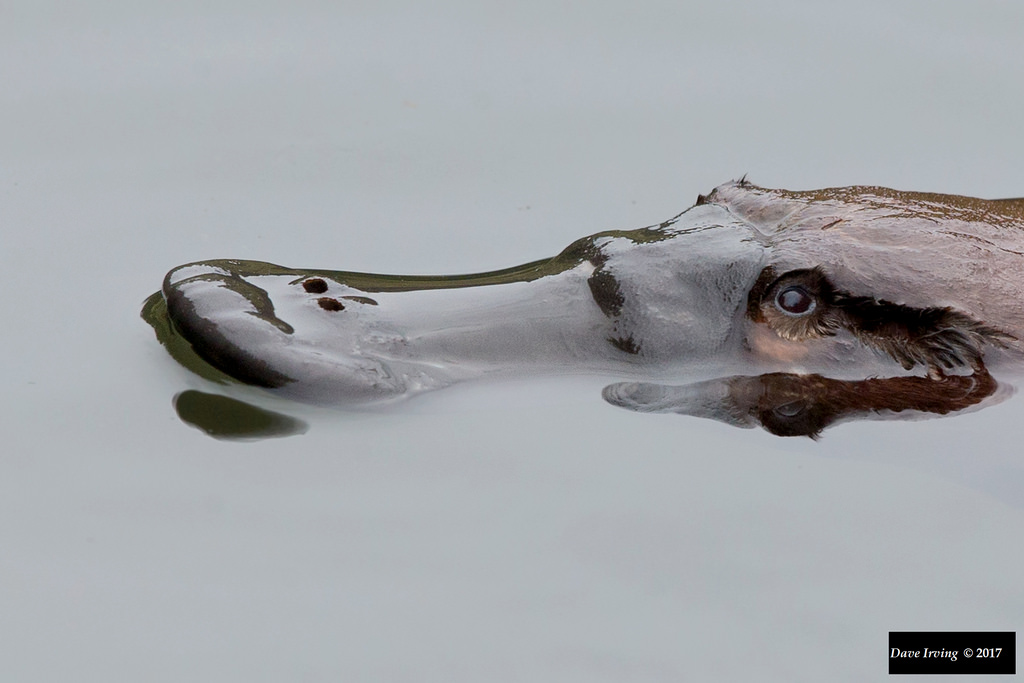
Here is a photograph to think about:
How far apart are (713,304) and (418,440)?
116 cm

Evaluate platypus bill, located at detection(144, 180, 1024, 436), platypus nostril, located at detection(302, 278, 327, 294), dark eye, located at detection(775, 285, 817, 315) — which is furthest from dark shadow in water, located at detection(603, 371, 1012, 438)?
platypus nostril, located at detection(302, 278, 327, 294)

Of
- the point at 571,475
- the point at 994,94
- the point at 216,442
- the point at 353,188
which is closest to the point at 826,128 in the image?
the point at 994,94

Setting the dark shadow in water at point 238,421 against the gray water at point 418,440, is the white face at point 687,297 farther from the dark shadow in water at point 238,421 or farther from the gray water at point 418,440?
the dark shadow in water at point 238,421

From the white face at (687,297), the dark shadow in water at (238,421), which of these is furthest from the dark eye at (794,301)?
the dark shadow in water at (238,421)

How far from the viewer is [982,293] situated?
5301mm

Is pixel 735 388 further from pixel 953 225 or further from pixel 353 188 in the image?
pixel 353 188

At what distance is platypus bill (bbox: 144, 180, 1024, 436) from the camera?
5.27 metres

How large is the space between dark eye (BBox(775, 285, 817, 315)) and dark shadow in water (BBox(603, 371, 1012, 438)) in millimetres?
242

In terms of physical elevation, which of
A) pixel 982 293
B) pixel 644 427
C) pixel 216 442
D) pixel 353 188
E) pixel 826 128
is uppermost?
pixel 826 128

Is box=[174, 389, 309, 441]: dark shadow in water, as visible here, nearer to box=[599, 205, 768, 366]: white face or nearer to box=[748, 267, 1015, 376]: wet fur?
box=[599, 205, 768, 366]: white face

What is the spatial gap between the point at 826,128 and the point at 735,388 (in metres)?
3.15

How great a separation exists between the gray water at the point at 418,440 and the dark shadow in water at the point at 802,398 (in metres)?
0.06

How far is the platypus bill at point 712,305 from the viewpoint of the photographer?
5266 millimetres

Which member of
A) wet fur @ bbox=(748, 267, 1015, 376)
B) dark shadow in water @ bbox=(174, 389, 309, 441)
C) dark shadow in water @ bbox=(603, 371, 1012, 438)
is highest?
wet fur @ bbox=(748, 267, 1015, 376)
